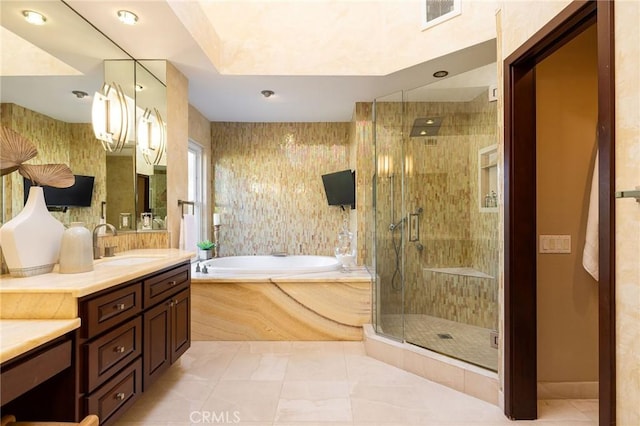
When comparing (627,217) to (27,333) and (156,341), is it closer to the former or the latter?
(27,333)

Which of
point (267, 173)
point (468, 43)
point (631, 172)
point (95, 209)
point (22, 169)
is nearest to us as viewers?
point (631, 172)

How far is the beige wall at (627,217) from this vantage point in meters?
1.10

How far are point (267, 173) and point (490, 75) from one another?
303 centimetres

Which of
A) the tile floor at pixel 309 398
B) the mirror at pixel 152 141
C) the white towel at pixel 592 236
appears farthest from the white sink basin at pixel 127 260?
the white towel at pixel 592 236

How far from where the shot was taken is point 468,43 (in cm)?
252

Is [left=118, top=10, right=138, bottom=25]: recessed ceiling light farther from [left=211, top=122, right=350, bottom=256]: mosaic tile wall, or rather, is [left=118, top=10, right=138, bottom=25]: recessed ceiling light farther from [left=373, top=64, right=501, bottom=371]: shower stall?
[left=211, top=122, right=350, bottom=256]: mosaic tile wall

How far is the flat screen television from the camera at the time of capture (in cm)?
417

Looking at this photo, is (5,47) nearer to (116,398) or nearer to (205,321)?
(116,398)

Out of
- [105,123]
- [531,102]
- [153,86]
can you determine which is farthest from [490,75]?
[105,123]

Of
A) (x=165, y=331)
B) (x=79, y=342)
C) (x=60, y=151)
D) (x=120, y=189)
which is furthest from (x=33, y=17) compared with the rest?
(x=165, y=331)

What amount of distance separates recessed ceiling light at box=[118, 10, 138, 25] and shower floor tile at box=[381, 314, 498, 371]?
3057 mm

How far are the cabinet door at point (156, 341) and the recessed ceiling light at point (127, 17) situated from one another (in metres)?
1.93

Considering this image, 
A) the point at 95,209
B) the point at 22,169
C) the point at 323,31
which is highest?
the point at 323,31

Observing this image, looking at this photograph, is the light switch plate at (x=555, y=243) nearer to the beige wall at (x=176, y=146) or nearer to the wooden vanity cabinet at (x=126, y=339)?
the wooden vanity cabinet at (x=126, y=339)
